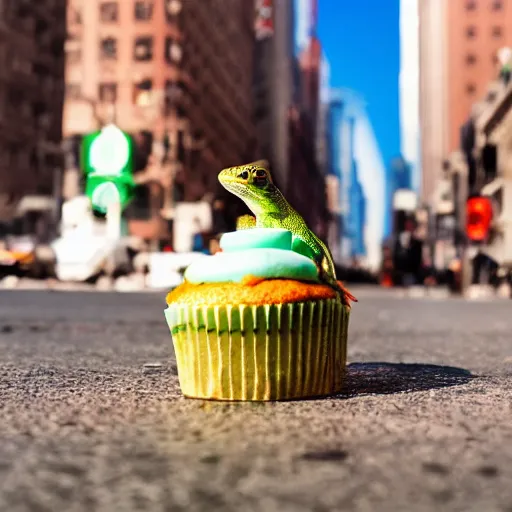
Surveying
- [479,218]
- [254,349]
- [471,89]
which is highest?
[471,89]

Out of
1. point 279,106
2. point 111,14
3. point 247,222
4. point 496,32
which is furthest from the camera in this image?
point 279,106

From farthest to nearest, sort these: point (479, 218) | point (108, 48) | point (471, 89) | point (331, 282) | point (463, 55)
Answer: point (463, 55)
point (471, 89)
point (108, 48)
point (479, 218)
point (331, 282)

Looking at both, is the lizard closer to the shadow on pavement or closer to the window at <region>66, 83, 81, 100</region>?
the shadow on pavement

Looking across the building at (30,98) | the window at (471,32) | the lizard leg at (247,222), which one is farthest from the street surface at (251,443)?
the window at (471,32)

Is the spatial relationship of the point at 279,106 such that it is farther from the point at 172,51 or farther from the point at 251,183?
the point at 251,183

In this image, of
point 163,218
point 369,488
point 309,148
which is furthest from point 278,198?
point 309,148

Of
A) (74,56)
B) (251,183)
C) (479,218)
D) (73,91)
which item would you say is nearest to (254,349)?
(251,183)

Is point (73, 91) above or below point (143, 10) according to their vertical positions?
below

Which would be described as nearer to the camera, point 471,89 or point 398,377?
point 398,377
